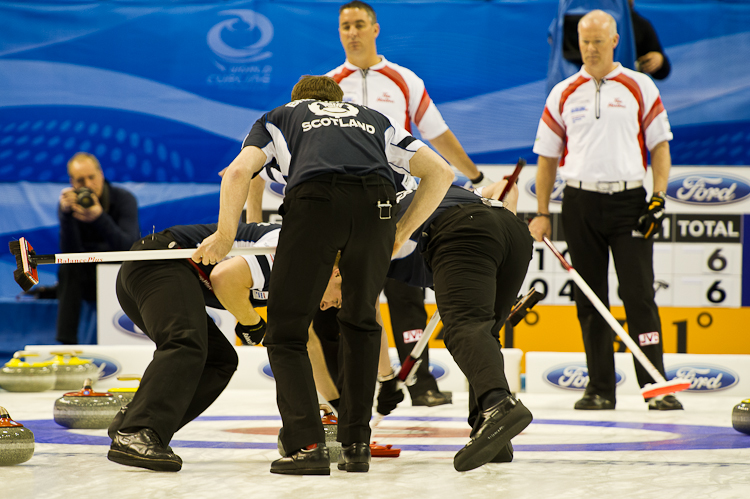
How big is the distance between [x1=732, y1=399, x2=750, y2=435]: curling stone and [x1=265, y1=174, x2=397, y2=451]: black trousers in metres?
1.75

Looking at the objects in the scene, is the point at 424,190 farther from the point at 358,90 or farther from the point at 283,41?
the point at 283,41

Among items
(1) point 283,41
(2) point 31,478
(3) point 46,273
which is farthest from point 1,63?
(2) point 31,478

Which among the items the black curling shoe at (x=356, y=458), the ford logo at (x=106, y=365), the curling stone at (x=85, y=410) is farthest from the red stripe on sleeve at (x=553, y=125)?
the ford logo at (x=106, y=365)

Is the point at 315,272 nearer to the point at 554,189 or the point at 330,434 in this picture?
the point at 330,434

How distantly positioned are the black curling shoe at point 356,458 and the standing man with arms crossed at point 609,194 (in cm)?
218

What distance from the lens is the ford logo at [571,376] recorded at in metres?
4.96

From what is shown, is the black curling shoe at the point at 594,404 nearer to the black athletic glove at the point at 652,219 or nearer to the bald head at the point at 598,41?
the black athletic glove at the point at 652,219

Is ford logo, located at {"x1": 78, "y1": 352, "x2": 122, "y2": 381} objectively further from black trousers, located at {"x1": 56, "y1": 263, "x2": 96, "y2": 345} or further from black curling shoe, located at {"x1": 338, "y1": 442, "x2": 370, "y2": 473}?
black curling shoe, located at {"x1": 338, "y1": 442, "x2": 370, "y2": 473}

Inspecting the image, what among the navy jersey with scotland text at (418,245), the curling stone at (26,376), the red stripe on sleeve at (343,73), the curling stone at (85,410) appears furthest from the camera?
the curling stone at (26,376)

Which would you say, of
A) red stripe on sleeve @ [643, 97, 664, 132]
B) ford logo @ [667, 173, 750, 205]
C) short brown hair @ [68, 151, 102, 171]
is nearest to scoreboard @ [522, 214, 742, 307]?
ford logo @ [667, 173, 750, 205]

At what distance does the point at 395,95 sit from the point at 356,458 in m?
2.37

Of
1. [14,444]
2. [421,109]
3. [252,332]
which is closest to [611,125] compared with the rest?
[421,109]

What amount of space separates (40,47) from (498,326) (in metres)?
5.58

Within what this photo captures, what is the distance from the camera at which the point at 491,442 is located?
217 cm
